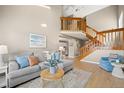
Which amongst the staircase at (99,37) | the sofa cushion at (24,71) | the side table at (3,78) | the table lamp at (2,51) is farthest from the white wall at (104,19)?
the side table at (3,78)

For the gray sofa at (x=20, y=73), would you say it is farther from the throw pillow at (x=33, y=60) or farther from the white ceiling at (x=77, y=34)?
the white ceiling at (x=77, y=34)

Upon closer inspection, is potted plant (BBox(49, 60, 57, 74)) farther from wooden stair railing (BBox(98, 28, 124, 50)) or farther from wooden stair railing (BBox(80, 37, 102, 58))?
wooden stair railing (BBox(98, 28, 124, 50))

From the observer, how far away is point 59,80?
7.72 ft

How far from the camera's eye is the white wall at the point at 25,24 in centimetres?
216

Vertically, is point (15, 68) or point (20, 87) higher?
point (15, 68)

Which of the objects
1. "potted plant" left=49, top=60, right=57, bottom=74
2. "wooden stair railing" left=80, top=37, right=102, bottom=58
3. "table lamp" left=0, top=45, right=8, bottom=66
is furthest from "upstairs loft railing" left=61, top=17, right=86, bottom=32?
"table lamp" left=0, top=45, right=8, bottom=66

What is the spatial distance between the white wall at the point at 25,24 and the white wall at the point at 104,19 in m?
1.03

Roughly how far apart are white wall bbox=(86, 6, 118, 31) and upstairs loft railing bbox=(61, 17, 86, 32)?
23 centimetres

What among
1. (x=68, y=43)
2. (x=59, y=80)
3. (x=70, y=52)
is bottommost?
(x=59, y=80)

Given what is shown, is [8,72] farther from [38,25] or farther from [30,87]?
[38,25]

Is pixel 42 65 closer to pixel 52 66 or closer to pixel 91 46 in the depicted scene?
pixel 52 66

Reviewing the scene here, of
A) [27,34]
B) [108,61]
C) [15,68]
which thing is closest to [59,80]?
[15,68]

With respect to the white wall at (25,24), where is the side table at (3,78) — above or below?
below

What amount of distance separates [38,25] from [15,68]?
0.99 meters
